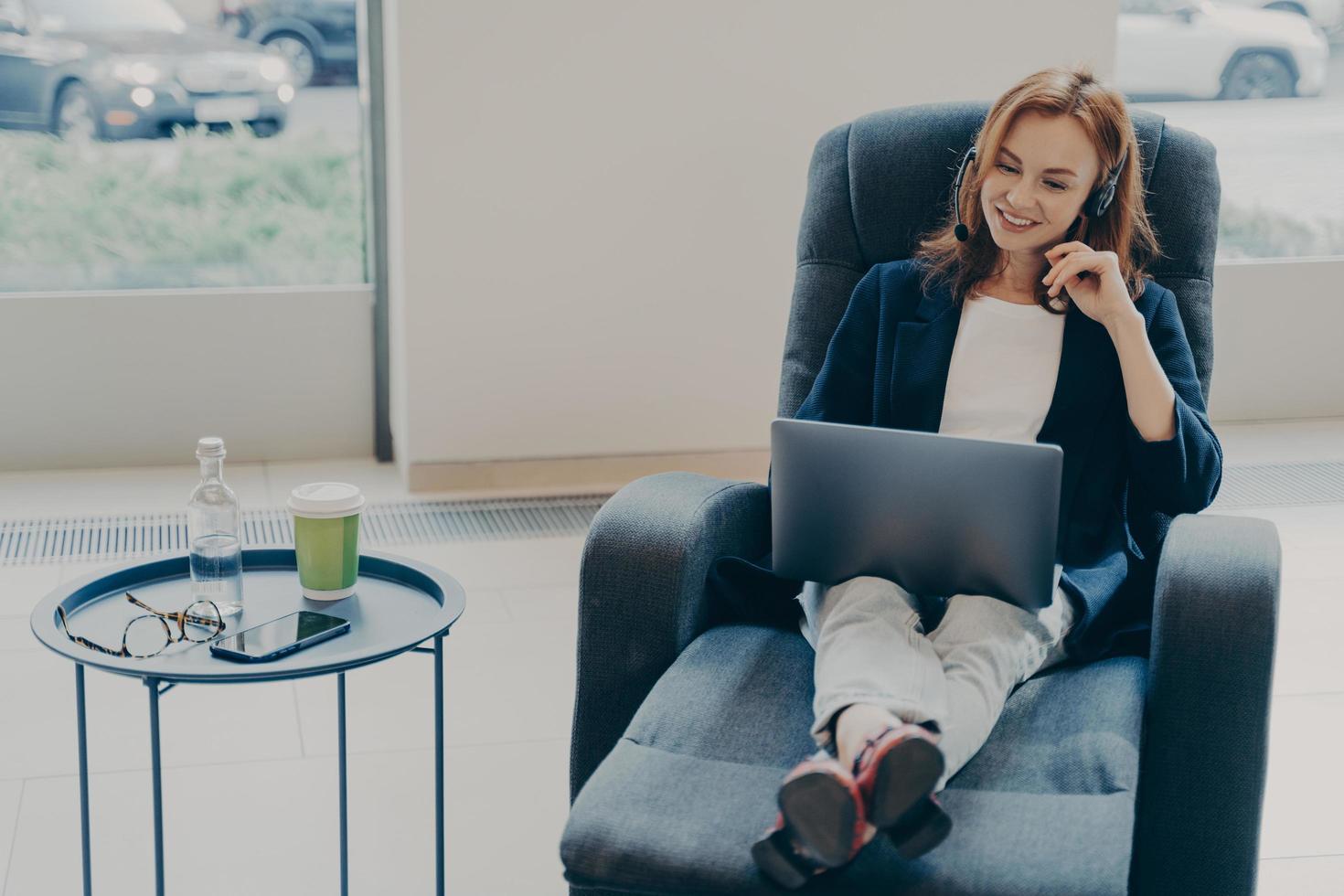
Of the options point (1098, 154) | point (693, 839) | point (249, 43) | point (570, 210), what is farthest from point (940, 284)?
point (249, 43)

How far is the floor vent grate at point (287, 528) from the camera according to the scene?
123 inches

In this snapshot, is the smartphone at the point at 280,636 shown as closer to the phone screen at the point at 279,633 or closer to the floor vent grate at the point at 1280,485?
the phone screen at the point at 279,633

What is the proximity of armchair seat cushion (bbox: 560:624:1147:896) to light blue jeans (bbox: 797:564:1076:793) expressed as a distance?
0.04 metres

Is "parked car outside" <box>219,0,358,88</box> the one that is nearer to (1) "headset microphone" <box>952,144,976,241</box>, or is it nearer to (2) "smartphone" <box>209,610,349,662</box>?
(1) "headset microphone" <box>952,144,976,241</box>

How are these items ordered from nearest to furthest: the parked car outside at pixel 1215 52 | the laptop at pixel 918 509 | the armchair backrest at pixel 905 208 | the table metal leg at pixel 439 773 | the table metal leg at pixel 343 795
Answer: the laptop at pixel 918 509 → the table metal leg at pixel 439 773 → the table metal leg at pixel 343 795 → the armchair backrest at pixel 905 208 → the parked car outside at pixel 1215 52

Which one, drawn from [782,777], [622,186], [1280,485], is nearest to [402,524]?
[622,186]

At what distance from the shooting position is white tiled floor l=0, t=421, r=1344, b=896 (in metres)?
1.98

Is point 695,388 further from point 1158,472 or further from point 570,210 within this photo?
point 1158,472

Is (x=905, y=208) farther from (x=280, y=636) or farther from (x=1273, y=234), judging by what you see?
(x=1273, y=234)

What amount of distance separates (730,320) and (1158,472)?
1.92m

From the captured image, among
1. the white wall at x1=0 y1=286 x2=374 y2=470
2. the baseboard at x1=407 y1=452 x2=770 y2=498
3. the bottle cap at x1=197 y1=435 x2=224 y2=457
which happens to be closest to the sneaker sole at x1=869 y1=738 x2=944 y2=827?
the bottle cap at x1=197 y1=435 x2=224 y2=457

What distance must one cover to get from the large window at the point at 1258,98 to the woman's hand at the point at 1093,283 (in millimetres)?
2558

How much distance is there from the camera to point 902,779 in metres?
1.32

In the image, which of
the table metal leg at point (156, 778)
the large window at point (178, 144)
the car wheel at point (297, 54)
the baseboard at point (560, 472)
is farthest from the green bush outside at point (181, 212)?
the table metal leg at point (156, 778)
